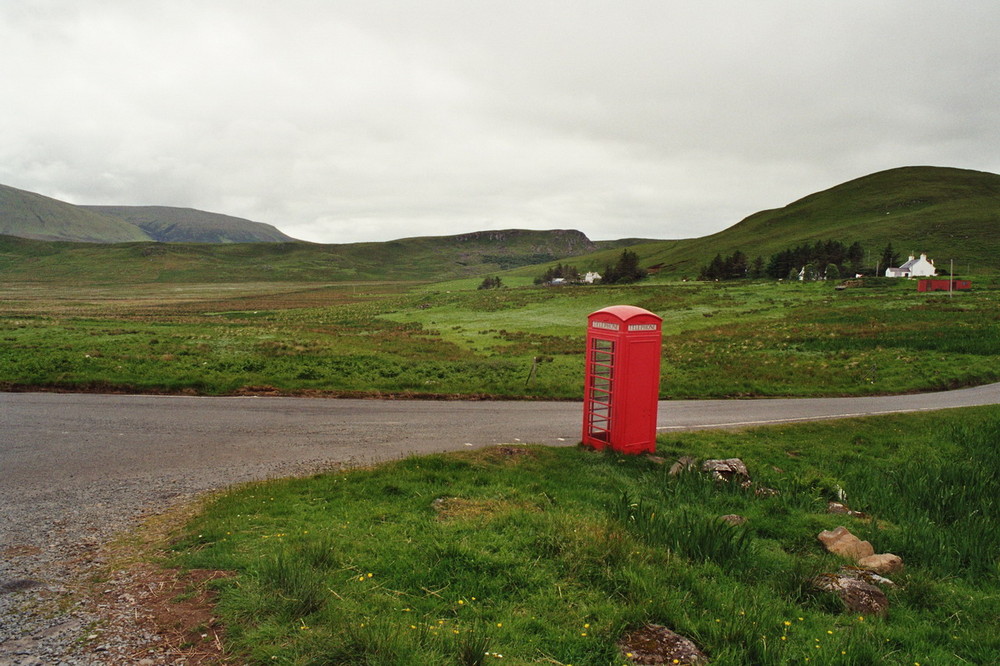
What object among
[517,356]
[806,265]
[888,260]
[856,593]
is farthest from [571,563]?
[888,260]

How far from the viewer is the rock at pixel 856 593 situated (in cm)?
607

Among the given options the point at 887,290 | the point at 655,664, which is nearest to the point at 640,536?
the point at 655,664

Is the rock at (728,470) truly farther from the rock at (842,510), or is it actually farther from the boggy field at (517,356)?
the boggy field at (517,356)

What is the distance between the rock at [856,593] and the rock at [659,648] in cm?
242

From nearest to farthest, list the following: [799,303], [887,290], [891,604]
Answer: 1. [891,604]
2. [799,303]
3. [887,290]

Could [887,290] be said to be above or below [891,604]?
above

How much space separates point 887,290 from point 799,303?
74.1 feet

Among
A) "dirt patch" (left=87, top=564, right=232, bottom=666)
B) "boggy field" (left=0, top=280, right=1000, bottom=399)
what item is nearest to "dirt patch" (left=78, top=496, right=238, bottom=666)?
"dirt patch" (left=87, top=564, right=232, bottom=666)

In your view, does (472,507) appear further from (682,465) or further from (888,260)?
(888,260)

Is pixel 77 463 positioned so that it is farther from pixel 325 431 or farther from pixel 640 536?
pixel 640 536

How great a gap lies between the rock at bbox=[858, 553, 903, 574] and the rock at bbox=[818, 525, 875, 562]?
0.13 metres

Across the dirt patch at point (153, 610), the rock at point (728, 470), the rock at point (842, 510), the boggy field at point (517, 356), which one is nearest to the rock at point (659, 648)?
the dirt patch at point (153, 610)

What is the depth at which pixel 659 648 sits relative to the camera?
16.0 feet

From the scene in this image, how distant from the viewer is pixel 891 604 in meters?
6.35
